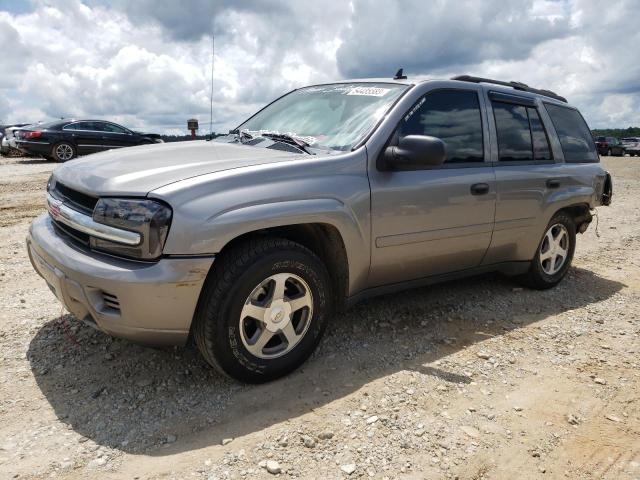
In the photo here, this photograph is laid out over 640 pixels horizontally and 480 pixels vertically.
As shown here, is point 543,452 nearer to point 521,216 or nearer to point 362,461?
point 362,461

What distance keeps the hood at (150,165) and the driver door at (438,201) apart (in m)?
0.66

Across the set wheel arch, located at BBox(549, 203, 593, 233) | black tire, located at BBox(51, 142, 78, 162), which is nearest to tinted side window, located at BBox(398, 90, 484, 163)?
wheel arch, located at BBox(549, 203, 593, 233)

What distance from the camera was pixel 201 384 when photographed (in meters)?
2.87

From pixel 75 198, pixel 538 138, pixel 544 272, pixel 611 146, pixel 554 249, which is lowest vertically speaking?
pixel 544 272

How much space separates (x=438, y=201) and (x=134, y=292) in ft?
6.57

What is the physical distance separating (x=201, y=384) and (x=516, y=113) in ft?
10.4

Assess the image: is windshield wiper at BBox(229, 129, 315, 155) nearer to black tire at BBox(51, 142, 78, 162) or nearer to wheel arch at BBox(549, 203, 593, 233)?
wheel arch at BBox(549, 203, 593, 233)

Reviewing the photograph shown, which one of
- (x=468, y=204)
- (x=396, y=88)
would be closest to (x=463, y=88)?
(x=396, y=88)

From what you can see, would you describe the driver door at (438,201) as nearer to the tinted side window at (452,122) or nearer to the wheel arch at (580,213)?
the tinted side window at (452,122)

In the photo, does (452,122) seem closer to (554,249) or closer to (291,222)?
(291,222)

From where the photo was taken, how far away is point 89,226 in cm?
259

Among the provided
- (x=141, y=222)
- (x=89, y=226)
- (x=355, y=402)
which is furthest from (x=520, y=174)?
(x=89, y=226)

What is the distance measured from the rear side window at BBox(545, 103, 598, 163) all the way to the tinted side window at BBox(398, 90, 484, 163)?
3.94 ft

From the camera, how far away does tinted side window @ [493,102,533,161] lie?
13.0 feet
